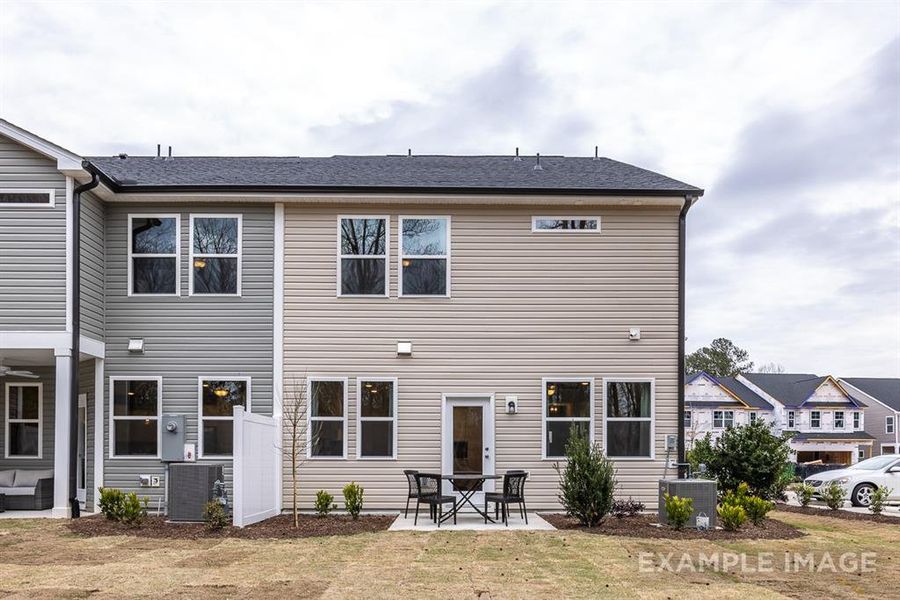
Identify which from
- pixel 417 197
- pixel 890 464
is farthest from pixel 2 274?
pixel 890 464

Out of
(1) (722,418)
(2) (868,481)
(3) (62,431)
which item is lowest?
(1) (722,418)

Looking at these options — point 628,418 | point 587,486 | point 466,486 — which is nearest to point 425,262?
point 466,486

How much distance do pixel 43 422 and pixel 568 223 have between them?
961 cm

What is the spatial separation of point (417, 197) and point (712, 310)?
27.8 meters

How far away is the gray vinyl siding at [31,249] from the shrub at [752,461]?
412 inches

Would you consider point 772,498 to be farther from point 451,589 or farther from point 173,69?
point 173,69

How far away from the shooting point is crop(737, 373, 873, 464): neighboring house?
1809 inches

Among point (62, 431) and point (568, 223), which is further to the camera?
point (568, 223)

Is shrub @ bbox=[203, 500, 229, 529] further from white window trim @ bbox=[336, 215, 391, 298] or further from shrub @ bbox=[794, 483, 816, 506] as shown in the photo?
shrub @ bbox=[794, 483, 816, 506]

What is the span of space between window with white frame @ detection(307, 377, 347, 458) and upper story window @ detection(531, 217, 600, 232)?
4.10 metres

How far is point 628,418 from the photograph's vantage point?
1316 cm

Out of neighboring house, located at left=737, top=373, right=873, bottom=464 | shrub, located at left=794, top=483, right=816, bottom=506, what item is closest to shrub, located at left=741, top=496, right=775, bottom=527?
shrub, located at left=794, top=483, right=816, bottom=506

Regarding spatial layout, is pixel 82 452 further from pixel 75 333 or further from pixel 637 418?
pixel 637 418

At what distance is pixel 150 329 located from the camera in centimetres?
1299
